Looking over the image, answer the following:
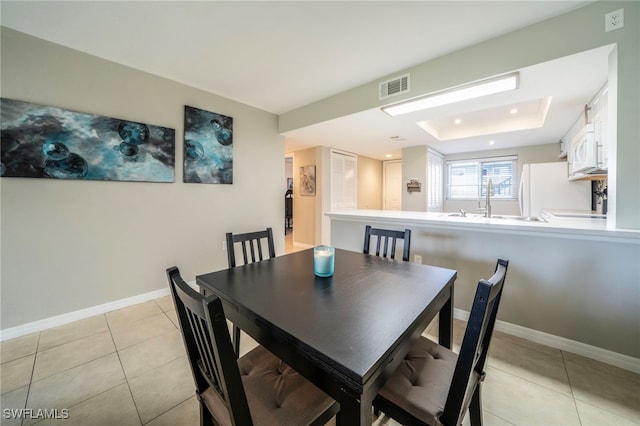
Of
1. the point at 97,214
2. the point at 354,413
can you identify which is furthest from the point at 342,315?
the point at 97,214

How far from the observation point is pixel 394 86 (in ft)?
8.82

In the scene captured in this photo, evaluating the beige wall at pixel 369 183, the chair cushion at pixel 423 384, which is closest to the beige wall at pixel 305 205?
the beige wall at pixel 369 183

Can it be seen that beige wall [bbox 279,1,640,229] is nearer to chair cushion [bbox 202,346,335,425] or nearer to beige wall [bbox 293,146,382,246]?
chair cushion [bbox 202,346,335,425]

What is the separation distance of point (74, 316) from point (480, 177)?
7582 millimetres

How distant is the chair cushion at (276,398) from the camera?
84 cm

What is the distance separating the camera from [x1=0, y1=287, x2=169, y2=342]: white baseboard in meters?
2.02

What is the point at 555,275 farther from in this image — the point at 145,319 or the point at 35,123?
the point at 35,123

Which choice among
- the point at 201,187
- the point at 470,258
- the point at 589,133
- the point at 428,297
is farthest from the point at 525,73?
the point at 201,187

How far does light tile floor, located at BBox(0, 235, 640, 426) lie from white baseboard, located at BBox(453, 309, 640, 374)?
6 centimetres

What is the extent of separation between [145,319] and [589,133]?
4.55 metres

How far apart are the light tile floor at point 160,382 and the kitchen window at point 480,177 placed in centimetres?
467

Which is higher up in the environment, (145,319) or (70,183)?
(70,183)

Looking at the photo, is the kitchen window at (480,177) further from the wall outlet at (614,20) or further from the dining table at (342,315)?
the dining table at (342,315)

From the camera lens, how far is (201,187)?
10.3 ft
